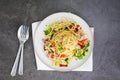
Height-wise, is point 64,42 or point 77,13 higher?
point 77,13

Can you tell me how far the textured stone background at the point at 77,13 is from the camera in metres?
1.31

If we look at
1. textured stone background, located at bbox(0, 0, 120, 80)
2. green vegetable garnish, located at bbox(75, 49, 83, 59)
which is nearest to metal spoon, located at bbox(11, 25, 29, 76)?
textured stone background, located at bbox(0, 0, 120, 80)

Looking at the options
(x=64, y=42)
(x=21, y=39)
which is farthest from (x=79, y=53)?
(x=21, y=39)

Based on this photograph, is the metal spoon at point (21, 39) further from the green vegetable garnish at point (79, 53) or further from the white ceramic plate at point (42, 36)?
the green vegetable garnish at point (79, 53)

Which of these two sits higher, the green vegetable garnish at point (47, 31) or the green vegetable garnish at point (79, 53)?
the green vegetable garnish at point (47, 31)

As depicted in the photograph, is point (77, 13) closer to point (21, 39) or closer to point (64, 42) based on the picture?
point (64, 42)

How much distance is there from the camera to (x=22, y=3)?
1.34 m

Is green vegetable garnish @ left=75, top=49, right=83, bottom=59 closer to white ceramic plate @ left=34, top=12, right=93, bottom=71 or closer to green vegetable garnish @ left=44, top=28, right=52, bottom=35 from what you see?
white ceramic plate @ left=34, top=12, right=93, bottom=71

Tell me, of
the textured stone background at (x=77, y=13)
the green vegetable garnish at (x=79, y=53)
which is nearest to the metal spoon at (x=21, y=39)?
the textured stone background at (x=77, y=13)

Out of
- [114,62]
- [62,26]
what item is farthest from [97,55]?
[62,26]

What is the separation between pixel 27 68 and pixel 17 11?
0.22 metres

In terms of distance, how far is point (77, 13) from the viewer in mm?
1334

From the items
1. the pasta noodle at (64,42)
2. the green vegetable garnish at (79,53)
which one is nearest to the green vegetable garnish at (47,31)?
the pasta noodle at (64,42)

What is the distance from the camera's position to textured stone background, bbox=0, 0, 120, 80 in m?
1.31
